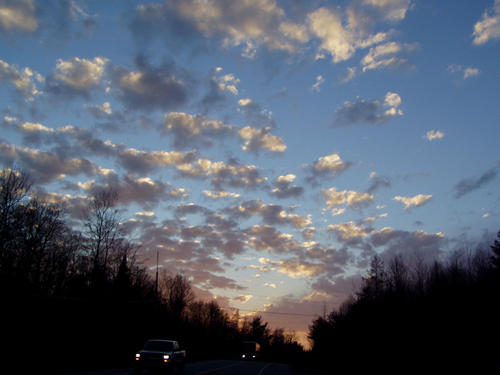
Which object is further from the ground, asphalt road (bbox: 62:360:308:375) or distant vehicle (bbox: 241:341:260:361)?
asphalt road (bbox: 62:360:308:375)

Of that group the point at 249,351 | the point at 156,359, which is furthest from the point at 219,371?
the point at 249,351

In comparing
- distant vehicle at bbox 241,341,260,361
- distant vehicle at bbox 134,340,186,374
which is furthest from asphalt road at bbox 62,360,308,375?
distant vehicle at bbox 241,341,260,361

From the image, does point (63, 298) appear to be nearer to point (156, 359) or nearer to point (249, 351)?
point (156, 359)

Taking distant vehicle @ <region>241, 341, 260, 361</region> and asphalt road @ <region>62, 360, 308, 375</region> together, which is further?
distant vehicle @ <region>241, 341, 260, 361</region>

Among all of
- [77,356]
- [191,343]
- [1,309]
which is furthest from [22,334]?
[191,343]

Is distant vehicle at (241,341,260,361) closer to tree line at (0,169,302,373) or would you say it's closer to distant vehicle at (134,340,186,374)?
tree line at (0,169,302,373)

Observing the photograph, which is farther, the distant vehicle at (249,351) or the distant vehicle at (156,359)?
the distant vehicle at (249,351)

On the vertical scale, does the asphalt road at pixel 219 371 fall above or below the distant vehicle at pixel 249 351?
above

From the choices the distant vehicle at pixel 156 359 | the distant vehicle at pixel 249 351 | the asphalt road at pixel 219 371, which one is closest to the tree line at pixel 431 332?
the asphalt road at pixel 219 371

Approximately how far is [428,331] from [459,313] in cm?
198

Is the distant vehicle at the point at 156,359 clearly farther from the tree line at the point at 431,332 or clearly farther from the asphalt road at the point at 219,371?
the tree line at the point at 431,332

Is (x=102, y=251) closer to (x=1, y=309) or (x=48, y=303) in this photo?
(x=48, y=303)

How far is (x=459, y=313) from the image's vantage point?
20500 millimetres

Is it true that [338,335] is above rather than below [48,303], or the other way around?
below
